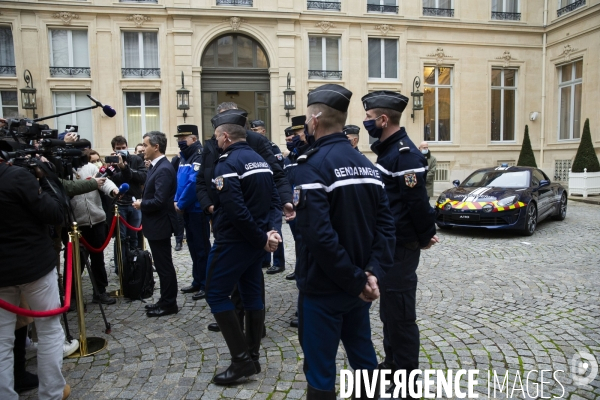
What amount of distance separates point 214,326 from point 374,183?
2.79 meters

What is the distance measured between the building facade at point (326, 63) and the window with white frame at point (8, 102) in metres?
0.05

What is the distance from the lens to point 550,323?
4.50 metres

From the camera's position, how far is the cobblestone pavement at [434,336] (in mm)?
3461

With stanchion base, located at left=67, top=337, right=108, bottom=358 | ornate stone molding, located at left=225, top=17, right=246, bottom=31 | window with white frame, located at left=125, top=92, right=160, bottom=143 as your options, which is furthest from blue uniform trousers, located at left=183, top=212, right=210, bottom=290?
ornate stone molding, located at left=225, top=17, right=246, bottom=31

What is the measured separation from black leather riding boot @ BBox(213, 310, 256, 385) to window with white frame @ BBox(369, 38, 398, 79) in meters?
17.1

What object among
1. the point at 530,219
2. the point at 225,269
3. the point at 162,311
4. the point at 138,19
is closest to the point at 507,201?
the point at 530,219

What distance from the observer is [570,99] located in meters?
19.8

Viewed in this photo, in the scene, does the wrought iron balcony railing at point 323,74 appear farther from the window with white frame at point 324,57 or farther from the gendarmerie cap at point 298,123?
the gendarmerie cap at point 298,123

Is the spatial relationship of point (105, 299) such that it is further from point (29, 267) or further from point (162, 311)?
point (29, 267)

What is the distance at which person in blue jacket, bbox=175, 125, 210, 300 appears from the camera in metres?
5.56

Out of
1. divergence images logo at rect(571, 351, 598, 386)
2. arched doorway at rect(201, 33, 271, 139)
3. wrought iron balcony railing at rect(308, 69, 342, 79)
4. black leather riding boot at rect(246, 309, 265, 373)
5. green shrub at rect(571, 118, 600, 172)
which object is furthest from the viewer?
wrought iron balcony railing at rect(308, 69, 342, 79)

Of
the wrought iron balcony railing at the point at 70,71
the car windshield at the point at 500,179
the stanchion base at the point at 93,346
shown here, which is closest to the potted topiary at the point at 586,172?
the car windshield at the point at 500,179

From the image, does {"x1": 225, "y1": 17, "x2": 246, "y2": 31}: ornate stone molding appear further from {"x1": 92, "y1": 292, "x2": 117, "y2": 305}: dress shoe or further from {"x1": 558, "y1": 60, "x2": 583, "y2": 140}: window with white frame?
{"x1": 558, "y1": 60, "x2": 583, "y2": 140}: window with white frame

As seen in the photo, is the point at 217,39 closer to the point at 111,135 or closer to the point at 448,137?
the point at 111,135
